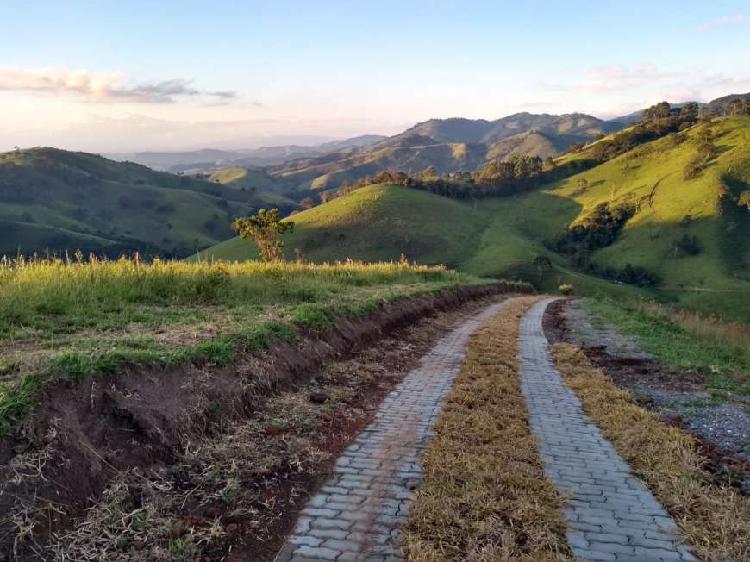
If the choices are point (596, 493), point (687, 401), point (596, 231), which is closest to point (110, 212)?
point (596, 231)

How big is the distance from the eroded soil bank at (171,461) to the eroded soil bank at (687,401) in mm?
4231

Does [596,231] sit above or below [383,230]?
above

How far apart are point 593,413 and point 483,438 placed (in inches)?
98.5

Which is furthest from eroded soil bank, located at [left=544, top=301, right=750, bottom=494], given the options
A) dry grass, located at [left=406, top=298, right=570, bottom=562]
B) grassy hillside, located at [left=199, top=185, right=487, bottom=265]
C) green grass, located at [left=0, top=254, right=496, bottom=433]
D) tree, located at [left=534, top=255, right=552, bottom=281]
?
grassy hillside, located at [left=199, top=185, right=487, bottom=265]

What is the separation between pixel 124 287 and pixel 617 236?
107 meters

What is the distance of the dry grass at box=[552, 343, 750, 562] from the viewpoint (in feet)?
14.1

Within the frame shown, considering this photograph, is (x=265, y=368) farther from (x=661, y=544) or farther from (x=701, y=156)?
(x=701, y=156)

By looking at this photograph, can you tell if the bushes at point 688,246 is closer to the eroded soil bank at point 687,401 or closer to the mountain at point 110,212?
the eroded soil bank at point 687,401

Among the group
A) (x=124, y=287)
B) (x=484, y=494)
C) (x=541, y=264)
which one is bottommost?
(x=541, y=264)

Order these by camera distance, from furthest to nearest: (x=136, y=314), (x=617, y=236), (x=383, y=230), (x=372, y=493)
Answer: (x=383, y=230) → (x=617, y=236) → (x=136, y=314) → (x=372, y=493)

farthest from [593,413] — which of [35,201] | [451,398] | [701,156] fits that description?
[35,201]

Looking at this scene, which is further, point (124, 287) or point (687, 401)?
point (124, 287)

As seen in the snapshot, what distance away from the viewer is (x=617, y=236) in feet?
339

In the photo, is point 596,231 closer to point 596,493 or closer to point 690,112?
point 690,112
